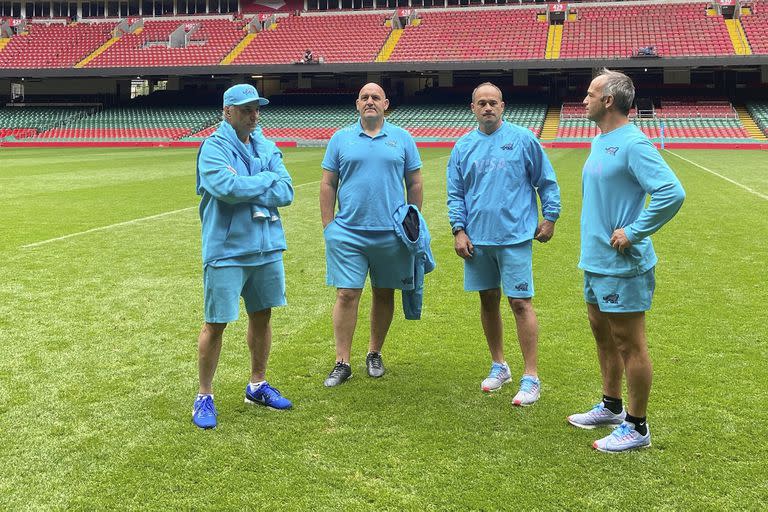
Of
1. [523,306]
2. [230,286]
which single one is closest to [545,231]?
[523,306]

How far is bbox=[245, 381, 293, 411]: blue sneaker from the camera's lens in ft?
13.7

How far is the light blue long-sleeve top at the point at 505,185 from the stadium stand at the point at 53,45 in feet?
157

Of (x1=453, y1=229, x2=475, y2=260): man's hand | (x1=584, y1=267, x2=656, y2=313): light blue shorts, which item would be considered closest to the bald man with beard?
(x1=453, y1=229, x2=475, y2=260): man's hand

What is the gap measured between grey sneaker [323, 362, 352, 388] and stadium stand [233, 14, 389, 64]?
3987cm

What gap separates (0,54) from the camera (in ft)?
155

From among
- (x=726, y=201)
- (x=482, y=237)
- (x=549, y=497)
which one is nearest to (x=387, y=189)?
(x=482, y=237)

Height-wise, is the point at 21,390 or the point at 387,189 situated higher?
the point at 387,189

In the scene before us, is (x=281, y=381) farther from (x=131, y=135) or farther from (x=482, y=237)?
(x=131, y=135)

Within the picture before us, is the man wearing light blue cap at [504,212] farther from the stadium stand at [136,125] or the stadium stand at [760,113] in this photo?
the stadium stand at [136,125]

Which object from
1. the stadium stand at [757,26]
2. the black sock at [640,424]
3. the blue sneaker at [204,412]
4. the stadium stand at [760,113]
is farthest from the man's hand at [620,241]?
the stadium stand at [757,26]

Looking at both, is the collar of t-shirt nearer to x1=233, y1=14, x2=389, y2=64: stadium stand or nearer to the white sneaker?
the white sneaker

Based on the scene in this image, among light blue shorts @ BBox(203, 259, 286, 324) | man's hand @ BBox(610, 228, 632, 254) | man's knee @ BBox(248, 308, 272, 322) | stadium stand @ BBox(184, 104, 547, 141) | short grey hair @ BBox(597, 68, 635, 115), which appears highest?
short grey hair @ BBox(597, 68, 635, 115)

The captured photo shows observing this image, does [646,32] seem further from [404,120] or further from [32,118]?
[32,118]

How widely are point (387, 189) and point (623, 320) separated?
72.5 inches
